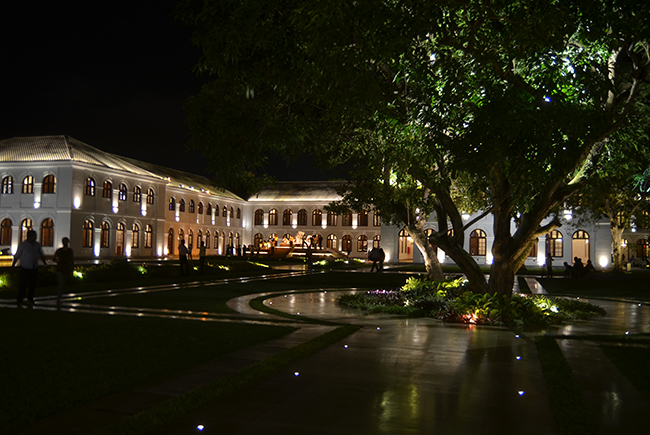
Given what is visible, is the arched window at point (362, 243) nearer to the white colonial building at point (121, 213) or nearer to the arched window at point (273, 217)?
the white colonial building at point (121, 213)

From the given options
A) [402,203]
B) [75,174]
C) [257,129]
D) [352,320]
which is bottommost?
[352,320]

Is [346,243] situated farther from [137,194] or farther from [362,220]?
[137,194]

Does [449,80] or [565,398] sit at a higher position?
[449,80]

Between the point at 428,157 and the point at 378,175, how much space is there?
4.95m

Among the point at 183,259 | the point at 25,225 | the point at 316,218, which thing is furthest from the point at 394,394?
the point at 316,218

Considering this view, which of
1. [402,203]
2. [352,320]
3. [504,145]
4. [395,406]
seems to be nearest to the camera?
[395,406]

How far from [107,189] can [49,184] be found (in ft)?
14.8

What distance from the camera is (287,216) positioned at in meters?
71.6

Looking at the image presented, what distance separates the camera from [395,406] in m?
5.19

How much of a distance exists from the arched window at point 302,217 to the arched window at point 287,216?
128 centimetres

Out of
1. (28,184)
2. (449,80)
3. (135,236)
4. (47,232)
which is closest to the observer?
(449,80)

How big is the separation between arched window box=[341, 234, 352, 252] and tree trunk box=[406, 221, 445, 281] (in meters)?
50.6

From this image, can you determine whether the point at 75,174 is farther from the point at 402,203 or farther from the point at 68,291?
the point at 402,203

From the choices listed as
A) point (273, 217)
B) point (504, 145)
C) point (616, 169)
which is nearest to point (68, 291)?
point (504, 145)
